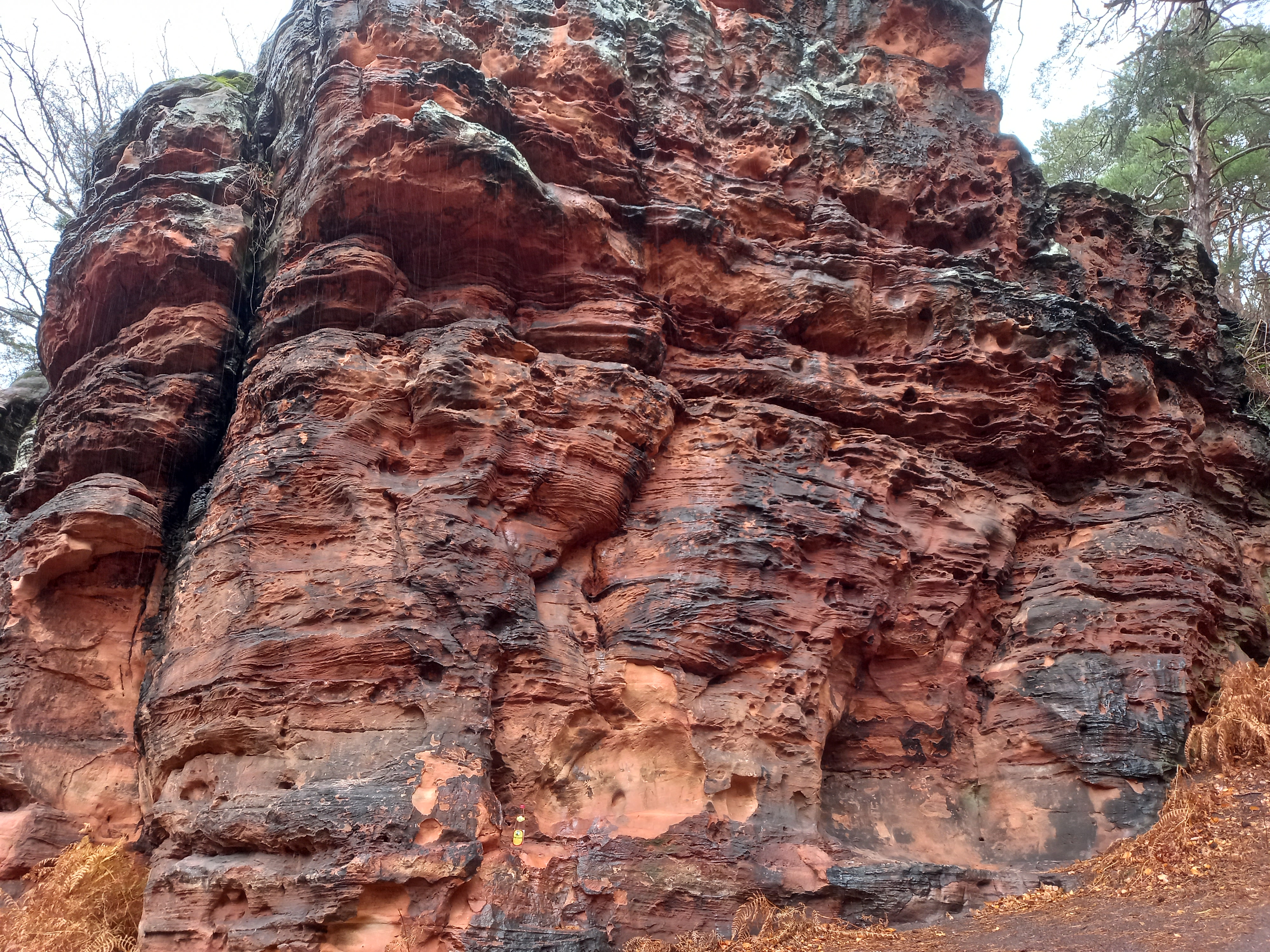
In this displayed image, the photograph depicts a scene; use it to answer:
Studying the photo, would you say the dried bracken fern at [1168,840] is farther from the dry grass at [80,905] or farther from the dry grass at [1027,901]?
the dry grass at [80,905]

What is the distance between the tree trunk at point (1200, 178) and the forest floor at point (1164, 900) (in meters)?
12.9

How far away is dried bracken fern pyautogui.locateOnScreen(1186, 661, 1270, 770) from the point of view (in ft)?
22.5

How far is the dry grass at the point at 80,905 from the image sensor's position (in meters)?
6.06

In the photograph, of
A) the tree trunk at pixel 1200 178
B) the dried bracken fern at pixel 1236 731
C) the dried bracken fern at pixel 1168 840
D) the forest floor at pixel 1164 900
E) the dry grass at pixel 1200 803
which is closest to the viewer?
A: the forest floor at pixel 1164 900

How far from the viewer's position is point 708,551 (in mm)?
7188

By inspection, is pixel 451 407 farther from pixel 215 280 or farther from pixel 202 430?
pixel 215 280

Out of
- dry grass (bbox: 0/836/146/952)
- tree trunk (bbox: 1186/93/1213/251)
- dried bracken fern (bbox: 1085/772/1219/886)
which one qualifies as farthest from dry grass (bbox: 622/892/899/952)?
tree trunk (bbox: 1186/93/1213/251)

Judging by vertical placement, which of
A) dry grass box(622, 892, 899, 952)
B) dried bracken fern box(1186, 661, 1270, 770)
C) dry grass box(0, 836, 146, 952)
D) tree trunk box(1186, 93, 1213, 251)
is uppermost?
tree trunk box(1186, 93, 1213, 251)

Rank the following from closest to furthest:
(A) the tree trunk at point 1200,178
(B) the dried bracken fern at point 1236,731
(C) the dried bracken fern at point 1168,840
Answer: (C) the dried bracken fern at point 1168,840
(B) the dried bracken fern at point 1236,731
(A) the tree trunk at point 1200,178

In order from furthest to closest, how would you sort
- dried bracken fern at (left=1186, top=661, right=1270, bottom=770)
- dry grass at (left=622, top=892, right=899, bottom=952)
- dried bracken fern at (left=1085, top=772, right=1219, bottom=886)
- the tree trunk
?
1. the tree trunk
2. dried bracken fern at (left=1186, top=661, right=1270, bottom=770)
3. dried bracken fern at (left=1085, top=772, right=1219, bottom=886)
4. dry grass at (left=622, top=892, right=899, bottom=952)

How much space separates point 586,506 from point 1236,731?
17.6 feet

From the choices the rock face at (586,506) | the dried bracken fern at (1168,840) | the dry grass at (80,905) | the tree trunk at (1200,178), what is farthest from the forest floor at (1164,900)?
the tree trunk at (1200,178)

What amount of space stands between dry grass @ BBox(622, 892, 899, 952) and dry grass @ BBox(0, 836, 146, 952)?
3.68 metres

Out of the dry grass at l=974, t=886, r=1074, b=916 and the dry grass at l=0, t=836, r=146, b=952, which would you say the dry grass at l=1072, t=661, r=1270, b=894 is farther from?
the dry grass at l=0, t=836, r=146, b=952
